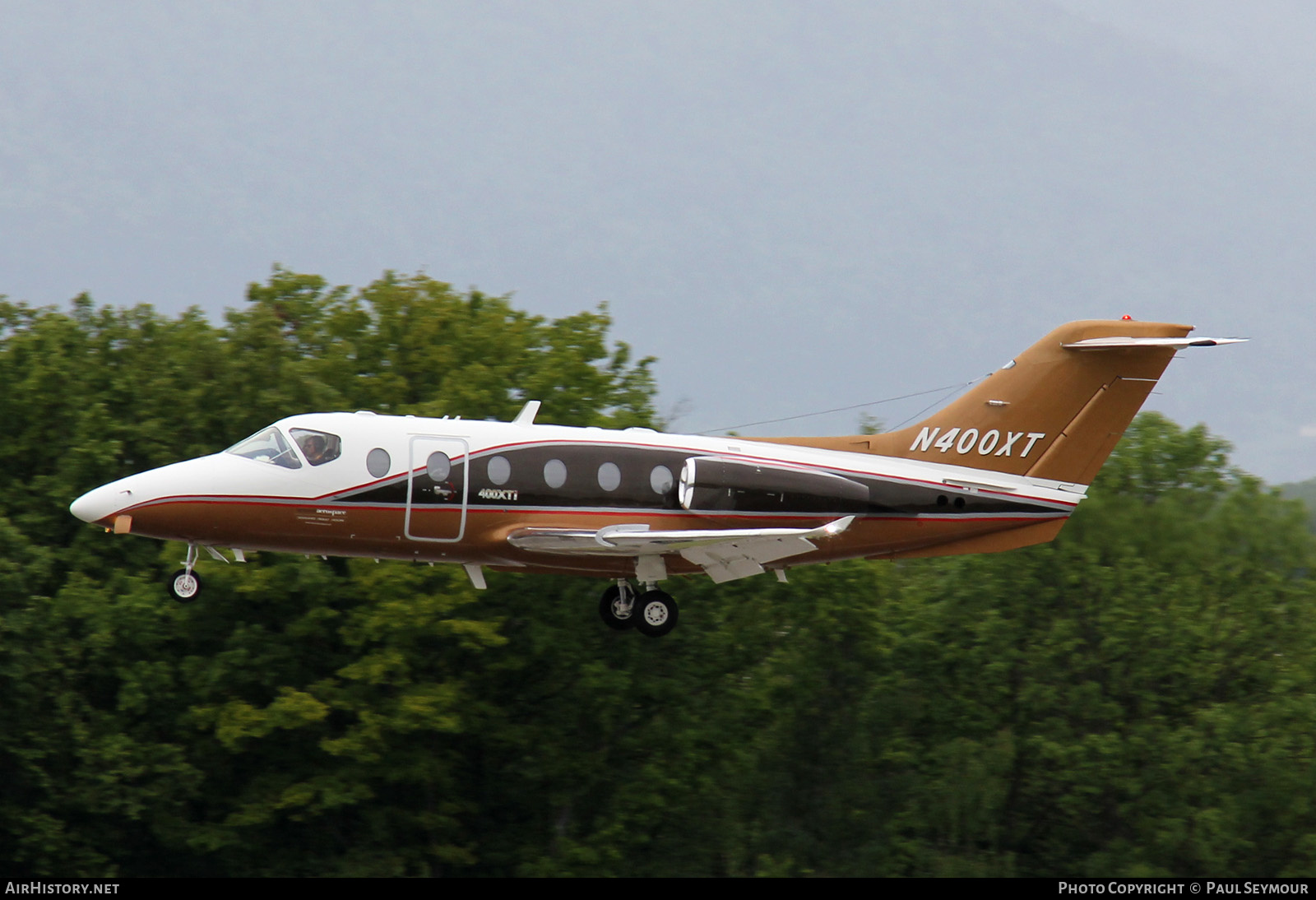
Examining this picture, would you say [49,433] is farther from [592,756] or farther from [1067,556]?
[1067,556]

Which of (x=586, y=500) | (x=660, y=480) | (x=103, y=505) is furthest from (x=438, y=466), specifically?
(x=103, y=505)

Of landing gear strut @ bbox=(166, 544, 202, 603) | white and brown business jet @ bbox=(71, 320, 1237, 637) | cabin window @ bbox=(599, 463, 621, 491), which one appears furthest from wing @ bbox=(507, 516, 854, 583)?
landing gear strut @ bbox=(166, 544, 202, 603)

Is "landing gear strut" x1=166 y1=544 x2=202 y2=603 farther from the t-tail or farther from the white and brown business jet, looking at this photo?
the t-tail

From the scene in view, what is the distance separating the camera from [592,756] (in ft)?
99.7

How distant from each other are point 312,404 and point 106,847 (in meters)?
10.8

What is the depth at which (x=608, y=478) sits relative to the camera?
61.8 feet

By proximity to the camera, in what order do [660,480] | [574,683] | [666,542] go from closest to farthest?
1. [666,542]
2. [660,480]
3. [574,683]

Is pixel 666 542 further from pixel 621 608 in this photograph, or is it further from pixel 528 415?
pixel 528 415

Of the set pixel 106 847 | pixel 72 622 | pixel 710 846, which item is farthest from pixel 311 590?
pixel 710 846

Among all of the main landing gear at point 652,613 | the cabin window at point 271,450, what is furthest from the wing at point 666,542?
the cabin window at point 271,450

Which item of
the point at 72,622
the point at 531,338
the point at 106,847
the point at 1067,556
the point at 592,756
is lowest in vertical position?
the point at 106,847

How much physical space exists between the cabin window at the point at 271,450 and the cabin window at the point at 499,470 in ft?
8.46

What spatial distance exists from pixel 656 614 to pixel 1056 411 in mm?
7011

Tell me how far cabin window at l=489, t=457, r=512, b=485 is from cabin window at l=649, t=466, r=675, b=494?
6.50ft
